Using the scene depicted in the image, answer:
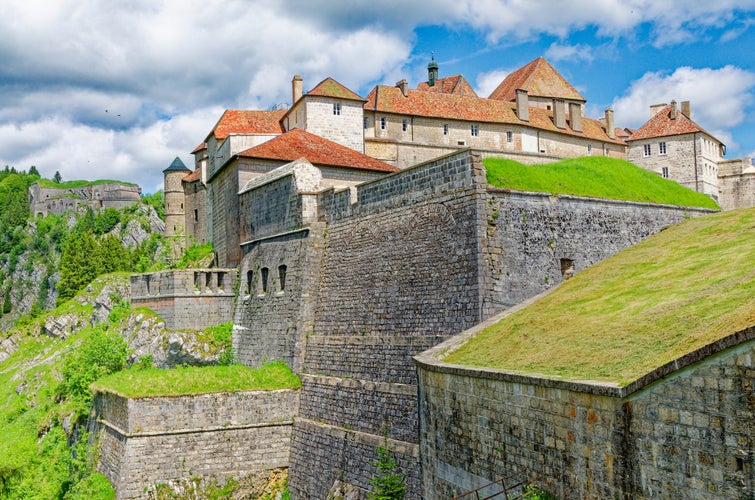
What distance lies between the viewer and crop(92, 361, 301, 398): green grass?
853 inches

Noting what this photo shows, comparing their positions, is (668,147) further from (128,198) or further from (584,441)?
(128,198)

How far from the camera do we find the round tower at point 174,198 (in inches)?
2084

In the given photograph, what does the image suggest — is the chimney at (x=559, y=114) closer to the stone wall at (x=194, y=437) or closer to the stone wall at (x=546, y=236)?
the stone wall at (x=546, y=236)

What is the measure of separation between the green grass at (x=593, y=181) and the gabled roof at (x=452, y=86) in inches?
1159

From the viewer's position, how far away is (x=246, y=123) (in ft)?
138

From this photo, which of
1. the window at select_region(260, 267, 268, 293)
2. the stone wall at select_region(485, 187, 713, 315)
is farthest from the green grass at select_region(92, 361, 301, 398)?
the stone wall at select_region(485, 187, 713, 315)

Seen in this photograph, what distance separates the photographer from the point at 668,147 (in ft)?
160

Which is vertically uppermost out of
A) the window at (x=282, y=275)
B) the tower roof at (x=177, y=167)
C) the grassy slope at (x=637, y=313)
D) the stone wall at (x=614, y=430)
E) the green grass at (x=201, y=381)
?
the tower roof at (x=177, y=167)

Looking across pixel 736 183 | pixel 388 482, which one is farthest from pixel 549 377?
pixel 736 183

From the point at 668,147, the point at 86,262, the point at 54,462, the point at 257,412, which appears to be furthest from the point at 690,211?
the point at 86,262

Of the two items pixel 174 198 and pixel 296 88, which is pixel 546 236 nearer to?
pixel 296 88

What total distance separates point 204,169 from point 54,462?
859 inches

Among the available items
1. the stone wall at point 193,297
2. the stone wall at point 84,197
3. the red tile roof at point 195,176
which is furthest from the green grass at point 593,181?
the stone wall at point 84,197

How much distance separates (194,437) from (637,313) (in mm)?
13606
